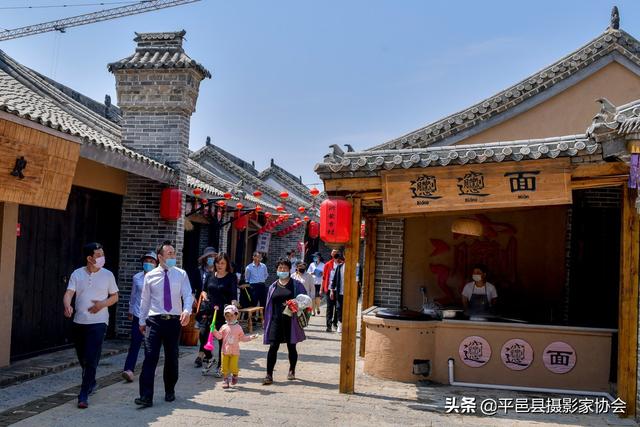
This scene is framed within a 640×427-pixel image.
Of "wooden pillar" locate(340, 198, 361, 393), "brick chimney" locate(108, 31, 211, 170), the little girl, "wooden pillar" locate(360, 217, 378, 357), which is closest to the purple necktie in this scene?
the little girl

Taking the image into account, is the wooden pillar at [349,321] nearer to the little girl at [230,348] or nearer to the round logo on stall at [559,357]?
the little girl at [230,348]

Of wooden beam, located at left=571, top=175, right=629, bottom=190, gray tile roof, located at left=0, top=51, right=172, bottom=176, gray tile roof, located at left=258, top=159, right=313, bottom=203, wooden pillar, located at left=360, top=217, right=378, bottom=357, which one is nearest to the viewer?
wooden beam, located at left=571, top=175, right=629, bottom=190

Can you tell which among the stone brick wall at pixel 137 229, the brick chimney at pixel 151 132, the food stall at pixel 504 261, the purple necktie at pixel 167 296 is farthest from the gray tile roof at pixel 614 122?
the stone brick wall at pixel 137 229

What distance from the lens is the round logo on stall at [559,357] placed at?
8445 mm

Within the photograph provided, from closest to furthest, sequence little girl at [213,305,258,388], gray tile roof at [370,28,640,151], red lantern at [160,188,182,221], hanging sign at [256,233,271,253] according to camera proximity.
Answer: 1. little girl at [213,305,258,388]
2. gray tile roof at [370,28,640,151]
3. red lantern at [160,188,182,221]
4. hanging sign at [256,233,271,253]

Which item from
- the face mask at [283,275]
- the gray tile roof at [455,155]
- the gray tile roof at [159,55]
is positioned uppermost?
the gray tile roof at [159,55]

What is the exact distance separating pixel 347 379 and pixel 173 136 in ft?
20.3

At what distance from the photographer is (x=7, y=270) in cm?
831

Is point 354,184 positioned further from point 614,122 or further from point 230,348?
point 614,122

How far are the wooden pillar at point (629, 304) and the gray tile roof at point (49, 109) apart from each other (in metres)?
6.69

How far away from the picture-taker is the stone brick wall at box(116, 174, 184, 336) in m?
11.8

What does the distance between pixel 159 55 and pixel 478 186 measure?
754 centimetres

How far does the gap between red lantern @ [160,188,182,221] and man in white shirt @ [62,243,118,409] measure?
15.7ft

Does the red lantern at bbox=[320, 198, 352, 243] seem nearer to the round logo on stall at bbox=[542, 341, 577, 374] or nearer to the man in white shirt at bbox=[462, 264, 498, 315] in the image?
the man in white shirt at bbox=[462, 264, 498, 315]
